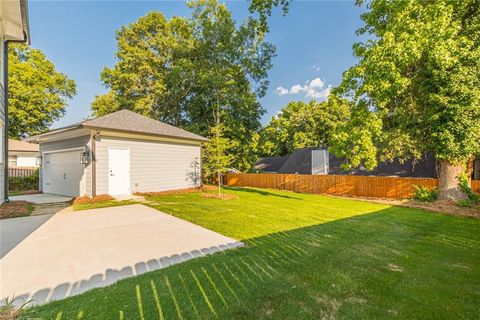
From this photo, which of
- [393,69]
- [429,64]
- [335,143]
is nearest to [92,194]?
[335,143]

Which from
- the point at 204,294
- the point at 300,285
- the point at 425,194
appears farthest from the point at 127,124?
the point at 425,194

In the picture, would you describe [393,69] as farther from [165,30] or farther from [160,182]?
[165,30]

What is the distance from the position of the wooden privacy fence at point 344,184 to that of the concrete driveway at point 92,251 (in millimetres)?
10140

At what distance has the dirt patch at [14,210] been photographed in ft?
19.4

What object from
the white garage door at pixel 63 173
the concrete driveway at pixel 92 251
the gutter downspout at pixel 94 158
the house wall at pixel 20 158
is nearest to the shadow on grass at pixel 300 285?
the concrete driveway at pixel 92 251

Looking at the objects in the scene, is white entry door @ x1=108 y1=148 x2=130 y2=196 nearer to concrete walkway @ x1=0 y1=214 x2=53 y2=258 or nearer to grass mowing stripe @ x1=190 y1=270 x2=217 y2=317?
concrete walkway @ x1=0 y1=214 x2=53 y2=258

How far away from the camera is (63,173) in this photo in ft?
33.0

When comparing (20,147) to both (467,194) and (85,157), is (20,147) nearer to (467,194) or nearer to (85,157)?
(85,157)

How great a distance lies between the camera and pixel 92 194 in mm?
8523

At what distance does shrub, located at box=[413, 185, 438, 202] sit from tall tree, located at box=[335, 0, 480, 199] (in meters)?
0.37

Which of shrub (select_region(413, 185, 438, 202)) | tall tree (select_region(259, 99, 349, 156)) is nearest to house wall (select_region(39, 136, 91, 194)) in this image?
shrub (select_region(413, 185, 438, 202))

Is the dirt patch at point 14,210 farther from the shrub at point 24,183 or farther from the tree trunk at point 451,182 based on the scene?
the tree trunk at point 451,182

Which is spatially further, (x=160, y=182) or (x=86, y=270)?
(x=160, y=182)

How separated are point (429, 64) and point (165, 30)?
68.3ft
